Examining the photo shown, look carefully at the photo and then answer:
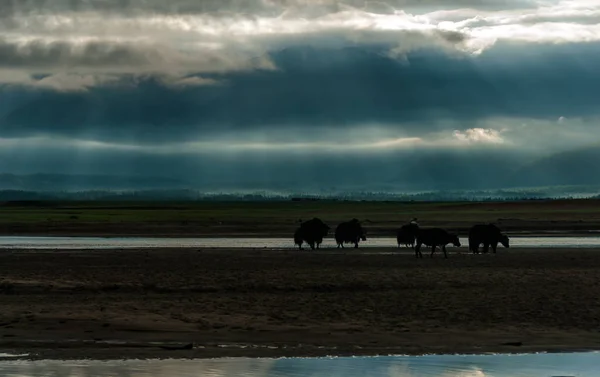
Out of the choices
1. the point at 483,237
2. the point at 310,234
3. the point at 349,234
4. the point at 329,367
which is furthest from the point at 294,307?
the point at 349,234

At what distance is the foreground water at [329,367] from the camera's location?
1485cm

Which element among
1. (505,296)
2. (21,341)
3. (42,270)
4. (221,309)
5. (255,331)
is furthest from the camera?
(42,270)

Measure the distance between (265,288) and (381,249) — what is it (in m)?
19.5

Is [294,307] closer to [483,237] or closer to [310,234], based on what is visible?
[483,237]

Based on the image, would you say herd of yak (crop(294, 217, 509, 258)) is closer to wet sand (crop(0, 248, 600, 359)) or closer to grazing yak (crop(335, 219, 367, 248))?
grazing yak (crop(335, 219, 367, 248))

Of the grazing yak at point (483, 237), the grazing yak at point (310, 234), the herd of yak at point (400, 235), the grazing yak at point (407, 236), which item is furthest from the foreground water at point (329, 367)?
the grazing yak at point (310, 234)

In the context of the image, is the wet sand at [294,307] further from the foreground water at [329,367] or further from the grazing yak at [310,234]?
the grazing yak at [310,234]

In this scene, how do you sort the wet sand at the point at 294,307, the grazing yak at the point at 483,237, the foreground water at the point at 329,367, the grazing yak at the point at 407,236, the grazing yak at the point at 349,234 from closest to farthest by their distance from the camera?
the foreground water at the point at 329,367 → the wet sand at the point at 294,307 → the grazing yak at the point at 483,237 → the grazing yak at the point at 407,236 → the grazing yak at the point at 349,234

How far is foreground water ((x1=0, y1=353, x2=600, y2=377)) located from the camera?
14852 millimetres

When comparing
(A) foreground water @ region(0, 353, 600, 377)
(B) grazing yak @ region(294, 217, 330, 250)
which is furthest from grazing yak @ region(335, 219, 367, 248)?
(A) foreground water @ region(0, 353, 600, 377)

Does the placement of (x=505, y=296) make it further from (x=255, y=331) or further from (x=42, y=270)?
(x=42, y=270)

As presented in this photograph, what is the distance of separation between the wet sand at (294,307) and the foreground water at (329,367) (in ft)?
2.31

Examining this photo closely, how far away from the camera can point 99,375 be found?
1459 cm

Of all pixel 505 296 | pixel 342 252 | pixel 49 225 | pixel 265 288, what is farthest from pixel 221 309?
pixel 49 225
